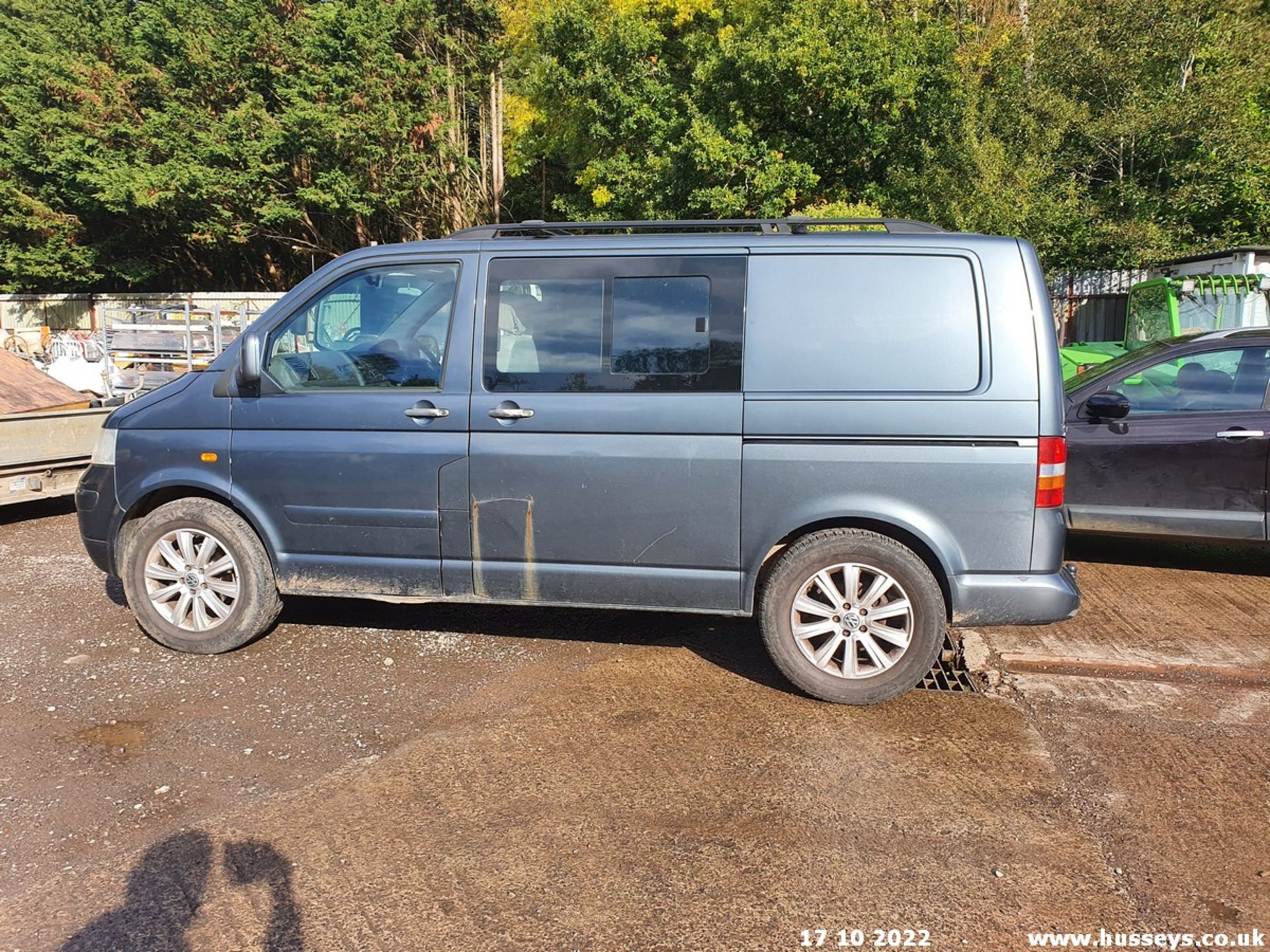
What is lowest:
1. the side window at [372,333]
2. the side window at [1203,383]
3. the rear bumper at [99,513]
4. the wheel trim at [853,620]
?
the wheel trim at [853,620]

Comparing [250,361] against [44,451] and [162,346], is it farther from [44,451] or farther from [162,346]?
[162,346]

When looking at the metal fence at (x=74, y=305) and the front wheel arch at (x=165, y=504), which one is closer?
the front wheel arch at (x=165, y=504)

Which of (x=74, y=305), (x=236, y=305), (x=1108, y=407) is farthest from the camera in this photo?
(x=74, y=305)

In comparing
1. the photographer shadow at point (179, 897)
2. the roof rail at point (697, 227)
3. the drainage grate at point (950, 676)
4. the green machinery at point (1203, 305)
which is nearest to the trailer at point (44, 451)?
the roof rail at point (697, 227)

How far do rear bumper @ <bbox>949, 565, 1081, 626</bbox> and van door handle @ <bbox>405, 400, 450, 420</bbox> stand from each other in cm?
249

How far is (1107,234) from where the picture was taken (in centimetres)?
1836

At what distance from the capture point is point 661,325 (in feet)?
13.8

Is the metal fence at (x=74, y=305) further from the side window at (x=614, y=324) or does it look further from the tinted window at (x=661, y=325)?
the tinted window at (x=661, y=325)

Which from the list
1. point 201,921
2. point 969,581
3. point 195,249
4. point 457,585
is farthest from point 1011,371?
point 195,249

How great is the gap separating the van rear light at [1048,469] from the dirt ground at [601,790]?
1.01 meters

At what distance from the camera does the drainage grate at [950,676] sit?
176 inches
